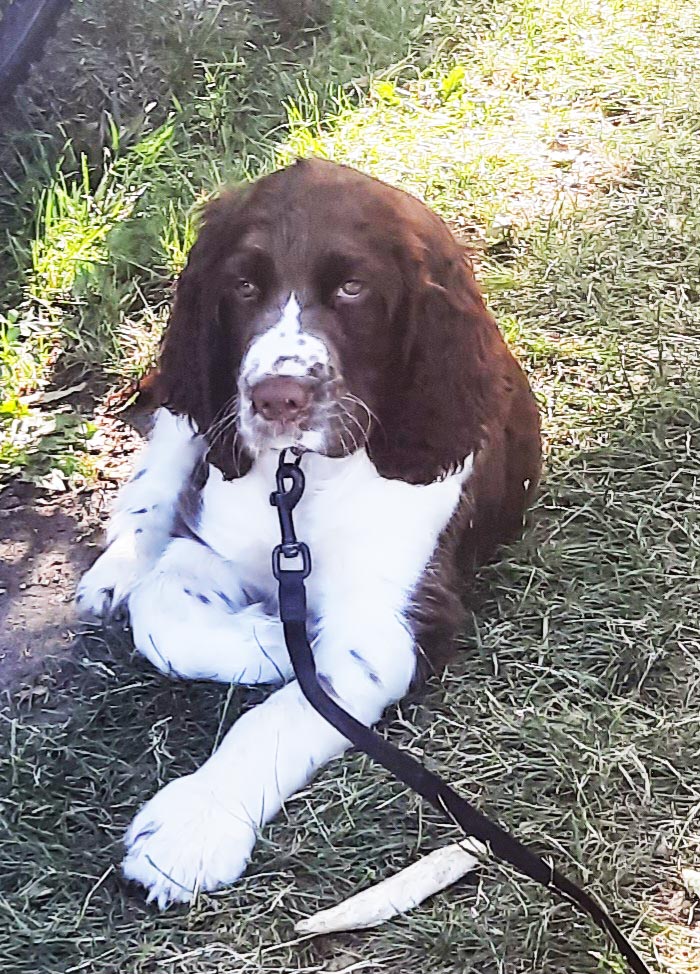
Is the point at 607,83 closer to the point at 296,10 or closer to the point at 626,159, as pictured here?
the point at 626,159

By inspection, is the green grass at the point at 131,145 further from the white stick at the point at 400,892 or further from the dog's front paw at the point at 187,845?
the white stick at the point at 400,892

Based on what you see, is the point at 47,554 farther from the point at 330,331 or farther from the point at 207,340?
the point at 330,331

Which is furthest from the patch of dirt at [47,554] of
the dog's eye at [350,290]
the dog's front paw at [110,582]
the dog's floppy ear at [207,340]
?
the dog's eye at [350,290]

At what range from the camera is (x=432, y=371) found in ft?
9.56

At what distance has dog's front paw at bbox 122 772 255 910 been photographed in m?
2.54

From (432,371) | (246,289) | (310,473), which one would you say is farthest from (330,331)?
(310,473)

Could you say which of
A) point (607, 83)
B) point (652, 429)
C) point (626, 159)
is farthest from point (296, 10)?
point (652, 429)

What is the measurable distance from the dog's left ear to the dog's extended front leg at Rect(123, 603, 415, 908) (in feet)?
1.15

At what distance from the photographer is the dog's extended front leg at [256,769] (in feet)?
8.41

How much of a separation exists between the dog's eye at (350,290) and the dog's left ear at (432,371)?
14 centimetres

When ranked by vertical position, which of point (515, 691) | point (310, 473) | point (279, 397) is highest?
point (279, 397)

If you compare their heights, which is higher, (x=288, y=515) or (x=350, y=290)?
(x=350, y=290)

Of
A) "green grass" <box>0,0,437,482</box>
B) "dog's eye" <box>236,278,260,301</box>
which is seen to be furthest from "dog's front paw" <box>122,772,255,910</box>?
"green grass" <box>0,0,437,482</box>

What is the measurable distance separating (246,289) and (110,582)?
89cm
